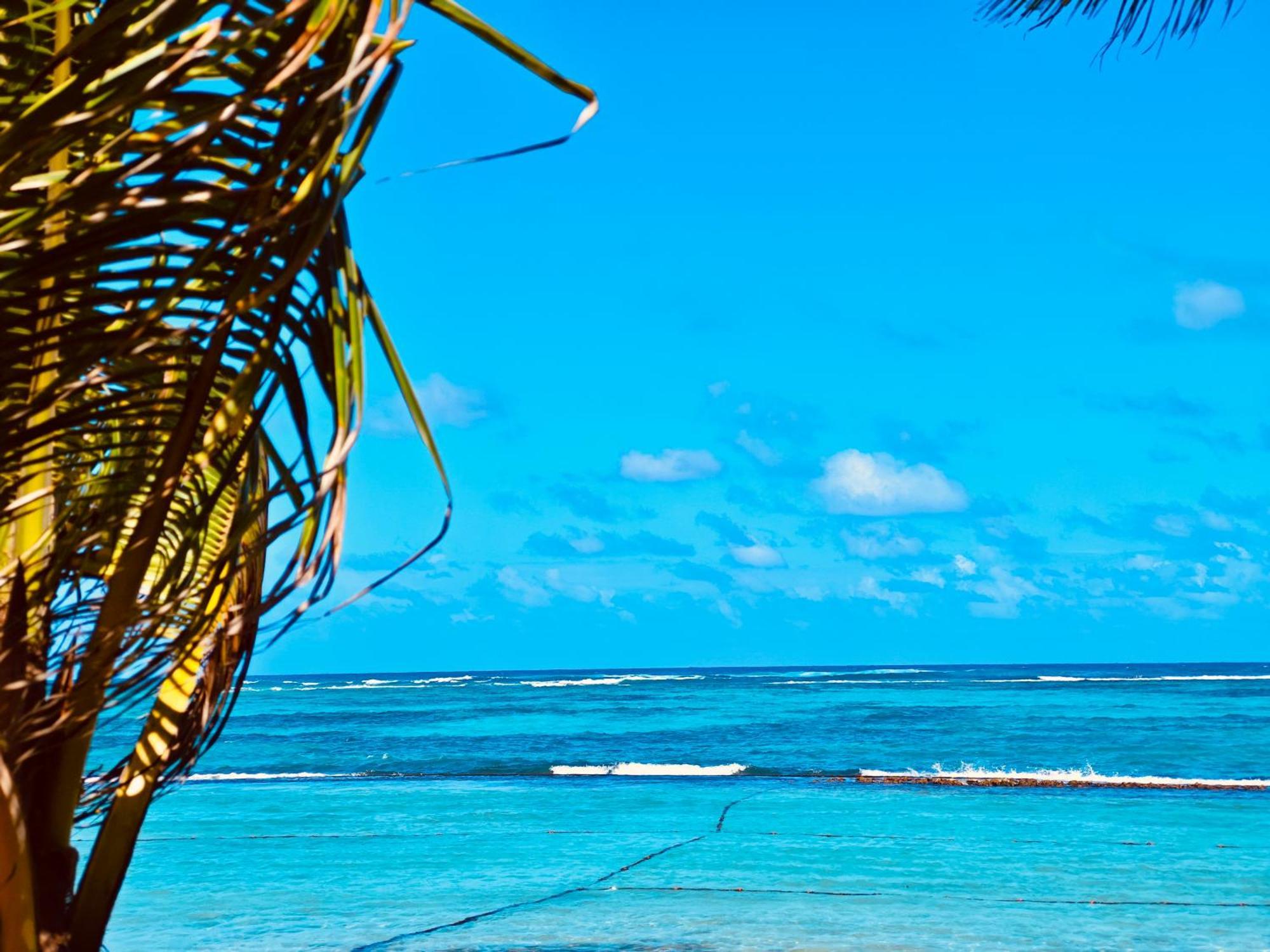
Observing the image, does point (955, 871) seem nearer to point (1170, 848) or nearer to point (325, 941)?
point (1170, 848)

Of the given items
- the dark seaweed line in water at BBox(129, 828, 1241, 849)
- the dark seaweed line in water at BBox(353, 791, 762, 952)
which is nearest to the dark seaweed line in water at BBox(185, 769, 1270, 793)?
the dark seaweed line in water at BBox(129, 828, 1241, 849)

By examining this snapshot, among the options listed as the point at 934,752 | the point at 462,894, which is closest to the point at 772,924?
the point at 462,894

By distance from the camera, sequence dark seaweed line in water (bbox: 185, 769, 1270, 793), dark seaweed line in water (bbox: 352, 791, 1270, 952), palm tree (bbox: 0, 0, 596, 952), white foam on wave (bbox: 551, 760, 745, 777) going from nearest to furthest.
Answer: palm tree (bbox: 0, 0, 596, 952) → dark seaweed line in water (bbox: 352, 791, 1270, 952) → dark seaweed line in water (bbox: 185, 769, 1270, 793) → white foam on wave (bbox: 551, 760, 745, 777)

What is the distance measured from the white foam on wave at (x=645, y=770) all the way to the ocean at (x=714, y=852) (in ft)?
0.40

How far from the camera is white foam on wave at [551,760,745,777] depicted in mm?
17375

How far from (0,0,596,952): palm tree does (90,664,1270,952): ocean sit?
190 millimetres

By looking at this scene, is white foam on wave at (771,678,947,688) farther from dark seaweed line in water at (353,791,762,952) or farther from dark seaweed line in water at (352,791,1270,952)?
dark seaweed line in water at (352,791,1270,952)

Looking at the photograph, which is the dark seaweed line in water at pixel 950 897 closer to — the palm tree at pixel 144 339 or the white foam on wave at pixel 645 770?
the palm tree at pixel 144 339

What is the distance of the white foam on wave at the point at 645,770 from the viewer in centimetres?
1738

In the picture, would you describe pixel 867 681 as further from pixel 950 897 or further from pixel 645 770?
pixel 950 897

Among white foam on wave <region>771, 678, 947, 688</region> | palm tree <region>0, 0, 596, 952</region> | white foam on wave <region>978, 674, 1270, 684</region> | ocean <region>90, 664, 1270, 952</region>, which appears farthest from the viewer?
white foam on wave <region>771, 678, 947, 688</region>

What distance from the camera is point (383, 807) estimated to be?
12.5 m

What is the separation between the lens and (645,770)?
1888 centimetres

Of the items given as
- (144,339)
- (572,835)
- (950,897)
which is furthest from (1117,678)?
(144,339)
